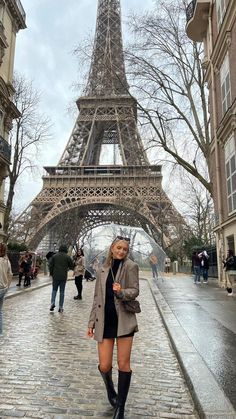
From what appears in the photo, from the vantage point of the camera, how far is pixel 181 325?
291 inches

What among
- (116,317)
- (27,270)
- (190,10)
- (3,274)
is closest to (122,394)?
(116,317)

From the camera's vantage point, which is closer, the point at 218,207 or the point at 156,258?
the point at 218,207

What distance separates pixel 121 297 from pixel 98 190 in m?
42.7

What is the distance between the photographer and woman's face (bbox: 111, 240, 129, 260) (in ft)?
11.7

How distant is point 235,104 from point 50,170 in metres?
37.0

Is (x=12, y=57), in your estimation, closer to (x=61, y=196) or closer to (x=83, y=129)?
(x=61, y=196)

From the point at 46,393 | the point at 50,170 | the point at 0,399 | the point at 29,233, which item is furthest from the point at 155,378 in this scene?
the point at 50,170

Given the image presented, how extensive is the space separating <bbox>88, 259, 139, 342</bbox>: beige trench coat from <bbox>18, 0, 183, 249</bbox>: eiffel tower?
102 feet

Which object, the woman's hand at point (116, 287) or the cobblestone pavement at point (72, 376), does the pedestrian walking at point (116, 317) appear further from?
the cobblestone pavement at point (72, 376)

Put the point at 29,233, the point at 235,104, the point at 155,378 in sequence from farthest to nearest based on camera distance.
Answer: the point at 29,233 < the point at 235,104 < the point at 155,378

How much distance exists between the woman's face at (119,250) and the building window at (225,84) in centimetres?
1246

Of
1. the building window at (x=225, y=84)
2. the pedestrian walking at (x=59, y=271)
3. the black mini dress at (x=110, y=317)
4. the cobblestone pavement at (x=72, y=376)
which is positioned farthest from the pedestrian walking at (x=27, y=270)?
→ the black mini dress at (x=110, y=317)

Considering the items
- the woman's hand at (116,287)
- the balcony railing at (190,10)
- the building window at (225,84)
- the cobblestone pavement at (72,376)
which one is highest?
the balcony railing at (190,10)

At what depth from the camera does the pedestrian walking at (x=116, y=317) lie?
3.35 m
